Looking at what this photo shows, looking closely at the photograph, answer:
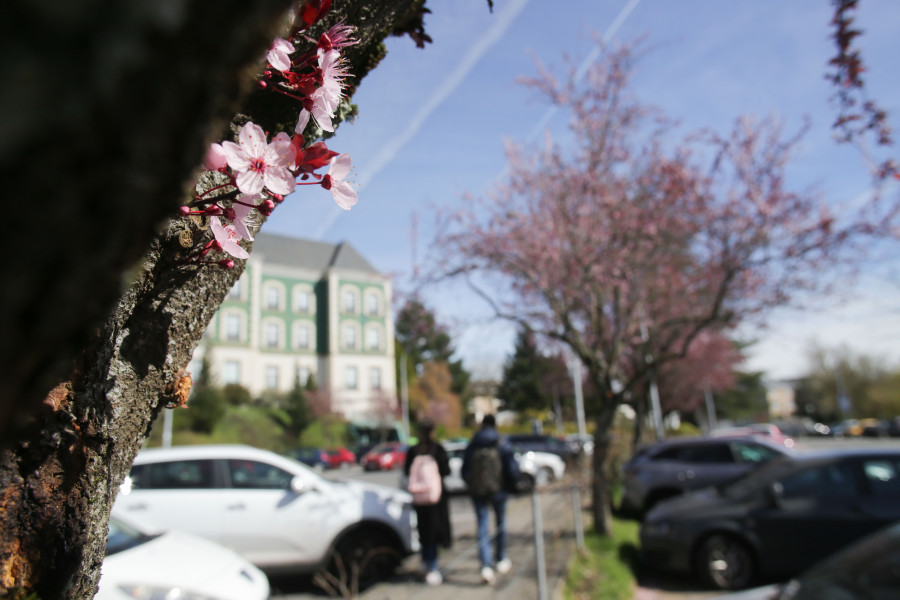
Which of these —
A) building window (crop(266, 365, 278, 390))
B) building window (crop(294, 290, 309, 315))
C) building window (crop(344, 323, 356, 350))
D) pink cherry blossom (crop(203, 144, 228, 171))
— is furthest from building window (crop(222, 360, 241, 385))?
pink cherry blossom (crop(203, 144, 228, 171))

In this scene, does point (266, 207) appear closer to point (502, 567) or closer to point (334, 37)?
point (334, 37)

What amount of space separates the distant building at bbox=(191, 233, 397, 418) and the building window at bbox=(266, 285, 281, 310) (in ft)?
0.24

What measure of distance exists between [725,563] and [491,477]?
2.85 metres

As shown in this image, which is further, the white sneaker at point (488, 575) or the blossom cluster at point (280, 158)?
the white sneaker at point (488, 575)

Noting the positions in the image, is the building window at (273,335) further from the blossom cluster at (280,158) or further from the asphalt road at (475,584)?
the blossom cluster at (280,158)

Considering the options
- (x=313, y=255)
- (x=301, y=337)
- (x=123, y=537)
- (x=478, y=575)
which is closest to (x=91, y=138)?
(x=123, y=537)

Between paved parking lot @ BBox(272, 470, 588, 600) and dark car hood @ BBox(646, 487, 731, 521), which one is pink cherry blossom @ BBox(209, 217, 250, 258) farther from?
dark car hood @ BBox(646, 487, 731, 521)

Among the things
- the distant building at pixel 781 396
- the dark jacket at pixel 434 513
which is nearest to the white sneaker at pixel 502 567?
the dark jacket at pixel 434 513

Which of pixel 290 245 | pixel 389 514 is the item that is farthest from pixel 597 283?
pixel 290 245

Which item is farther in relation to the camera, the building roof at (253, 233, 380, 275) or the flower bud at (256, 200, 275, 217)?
the building roof at (253, 233, 380, 275)

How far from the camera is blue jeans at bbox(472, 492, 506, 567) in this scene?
6.00 m

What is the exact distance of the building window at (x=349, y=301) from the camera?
47594 millimetres

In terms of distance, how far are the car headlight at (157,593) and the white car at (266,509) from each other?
2.29m

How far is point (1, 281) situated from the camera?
0.30 meters
